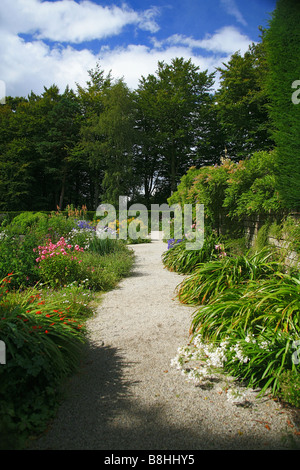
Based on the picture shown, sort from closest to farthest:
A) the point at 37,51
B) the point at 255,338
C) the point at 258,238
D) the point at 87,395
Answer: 1. the point at 37,51
2. the point at 87,395
3. the point at 255,338
4. the point at 258,238

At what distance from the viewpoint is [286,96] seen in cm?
374

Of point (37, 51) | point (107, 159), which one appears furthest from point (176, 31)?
point (107, 159)

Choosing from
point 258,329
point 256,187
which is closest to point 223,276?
point 258,329

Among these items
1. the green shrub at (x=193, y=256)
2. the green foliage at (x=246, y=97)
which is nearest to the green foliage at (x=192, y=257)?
the green shrub at (x=193, y=256)

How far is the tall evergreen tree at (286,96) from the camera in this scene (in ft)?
11.7

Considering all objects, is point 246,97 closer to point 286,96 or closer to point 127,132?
point 127,132

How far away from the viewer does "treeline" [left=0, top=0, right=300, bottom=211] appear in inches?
760

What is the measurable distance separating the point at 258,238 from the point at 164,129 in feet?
73.9

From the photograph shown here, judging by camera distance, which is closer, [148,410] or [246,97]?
[148,410]

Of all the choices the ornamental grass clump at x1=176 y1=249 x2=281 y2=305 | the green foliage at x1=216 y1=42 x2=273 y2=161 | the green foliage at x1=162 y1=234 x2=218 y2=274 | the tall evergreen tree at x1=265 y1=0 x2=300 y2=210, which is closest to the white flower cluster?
the ornamental grass clump at x1=176 y1=249 x2=281 y2=305

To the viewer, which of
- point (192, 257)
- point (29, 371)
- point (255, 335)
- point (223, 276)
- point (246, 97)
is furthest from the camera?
point (246, 97)

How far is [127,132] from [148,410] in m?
23.3

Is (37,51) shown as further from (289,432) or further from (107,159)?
(107,159)

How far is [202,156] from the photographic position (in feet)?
82.8
